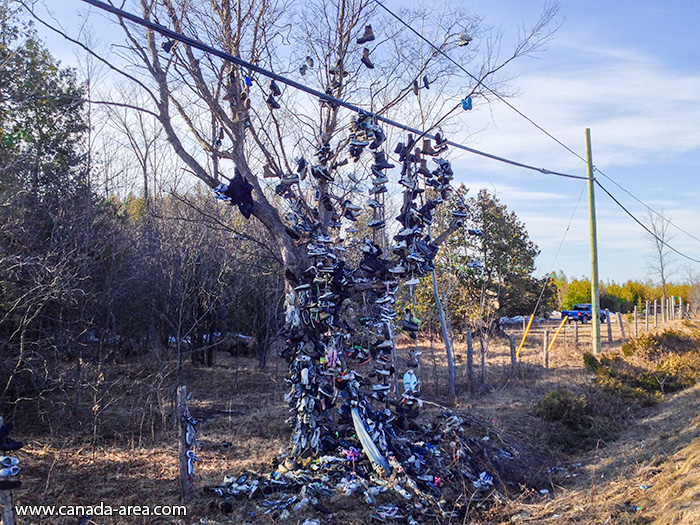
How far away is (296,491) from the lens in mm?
5328

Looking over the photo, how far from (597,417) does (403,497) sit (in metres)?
5.29

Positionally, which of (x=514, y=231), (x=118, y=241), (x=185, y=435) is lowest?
(x=185, y=435)

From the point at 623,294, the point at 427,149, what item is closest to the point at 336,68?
the point at 427,149

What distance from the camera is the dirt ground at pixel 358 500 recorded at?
493 cm

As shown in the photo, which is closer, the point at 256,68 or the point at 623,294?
the point at 256,68

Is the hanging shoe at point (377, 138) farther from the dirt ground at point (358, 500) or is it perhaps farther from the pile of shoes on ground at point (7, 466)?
the pile of shoes on ground at point (7, 466)

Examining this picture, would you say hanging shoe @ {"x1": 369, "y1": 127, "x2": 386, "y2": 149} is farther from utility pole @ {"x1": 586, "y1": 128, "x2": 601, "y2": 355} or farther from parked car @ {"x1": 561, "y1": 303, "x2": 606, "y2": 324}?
parked car @ {"x1": 561, "y1": 303, "x2": 606, "y2": 324}

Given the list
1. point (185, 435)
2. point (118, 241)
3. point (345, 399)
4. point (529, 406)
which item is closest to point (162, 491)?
point (185, 435)

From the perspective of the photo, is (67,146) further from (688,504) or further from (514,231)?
(514,231)

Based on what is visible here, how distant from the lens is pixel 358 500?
515 centimetres

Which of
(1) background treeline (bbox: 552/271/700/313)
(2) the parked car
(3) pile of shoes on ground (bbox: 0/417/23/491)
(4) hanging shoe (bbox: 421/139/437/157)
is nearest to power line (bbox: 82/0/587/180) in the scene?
(4) hanging shoe (bbox: 421/139/437/157)

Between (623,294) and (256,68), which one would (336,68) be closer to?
(256,68)

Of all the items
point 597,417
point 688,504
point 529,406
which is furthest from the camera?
point 529,406

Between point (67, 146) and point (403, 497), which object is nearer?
point (403, 497)
